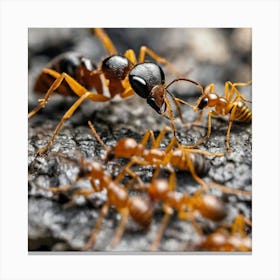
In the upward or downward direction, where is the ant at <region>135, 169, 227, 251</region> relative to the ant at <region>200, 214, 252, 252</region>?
upward

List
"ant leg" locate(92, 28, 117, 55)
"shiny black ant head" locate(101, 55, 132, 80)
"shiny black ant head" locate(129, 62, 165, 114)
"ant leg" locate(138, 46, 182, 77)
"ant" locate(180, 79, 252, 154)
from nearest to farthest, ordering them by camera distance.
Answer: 1. "shiny black ant head" locate(129, 62, 165, 114)
2. "ant" locate(180, 79, 252, 154)
3. "shiny black ant head" locate(101, 55, 132, 80)
4. "ant leg" locate(138, 46, 182, 77)
5. "ant leg" locate(92, 28, 117, 55)

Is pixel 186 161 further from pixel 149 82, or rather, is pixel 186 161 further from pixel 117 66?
pixel 117 66

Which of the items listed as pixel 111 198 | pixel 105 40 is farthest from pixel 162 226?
pixel 105 40

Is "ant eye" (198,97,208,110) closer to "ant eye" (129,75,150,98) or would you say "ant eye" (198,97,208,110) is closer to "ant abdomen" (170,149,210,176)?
"ant eye" (129,75,150,98)

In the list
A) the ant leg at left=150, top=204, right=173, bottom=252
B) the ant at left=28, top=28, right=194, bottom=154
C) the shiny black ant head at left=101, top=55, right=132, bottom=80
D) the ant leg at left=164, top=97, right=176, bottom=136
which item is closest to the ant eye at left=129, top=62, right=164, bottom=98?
the ant at left=28, top=28, right=194, bottom=154

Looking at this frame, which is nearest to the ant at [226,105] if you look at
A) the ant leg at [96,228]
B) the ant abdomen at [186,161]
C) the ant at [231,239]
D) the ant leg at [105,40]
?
the ant abdomen at [186,161]

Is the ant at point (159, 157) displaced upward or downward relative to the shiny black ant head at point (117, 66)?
downward

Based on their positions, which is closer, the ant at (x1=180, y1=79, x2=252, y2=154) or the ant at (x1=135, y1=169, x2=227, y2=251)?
the ant at (x1=135, y1=169, x2=227, y2=251)

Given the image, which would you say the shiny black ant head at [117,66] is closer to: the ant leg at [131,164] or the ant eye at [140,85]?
the ant eye at [140,85]
